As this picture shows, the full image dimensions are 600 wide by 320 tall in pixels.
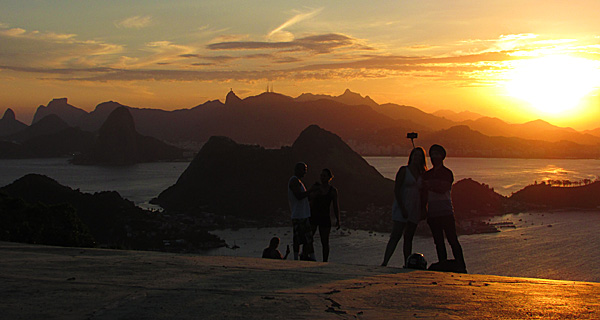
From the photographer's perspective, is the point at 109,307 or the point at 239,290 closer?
the point at 109,307

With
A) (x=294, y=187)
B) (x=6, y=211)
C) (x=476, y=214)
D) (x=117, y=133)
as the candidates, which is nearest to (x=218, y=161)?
(x=476, y=214)

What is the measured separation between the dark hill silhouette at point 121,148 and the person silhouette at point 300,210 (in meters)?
189

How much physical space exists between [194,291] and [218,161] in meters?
78.4

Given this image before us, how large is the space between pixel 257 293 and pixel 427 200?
317 cm

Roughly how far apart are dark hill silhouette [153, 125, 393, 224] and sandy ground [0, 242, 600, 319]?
202 ft

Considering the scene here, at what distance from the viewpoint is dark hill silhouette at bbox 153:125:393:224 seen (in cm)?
7131

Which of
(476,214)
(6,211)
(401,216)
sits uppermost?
(401,216)

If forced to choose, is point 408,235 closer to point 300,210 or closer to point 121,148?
point 300,210

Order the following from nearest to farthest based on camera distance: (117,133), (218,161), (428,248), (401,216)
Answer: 1. (401,216)
2. (428,248)
3. (218,161)
4. (117,133)

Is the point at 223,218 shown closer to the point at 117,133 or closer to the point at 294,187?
the point at 294,187

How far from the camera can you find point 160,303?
3545 mm

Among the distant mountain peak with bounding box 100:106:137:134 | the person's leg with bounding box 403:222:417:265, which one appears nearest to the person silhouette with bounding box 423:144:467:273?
the person's leg with bounding box 403:222:417:265

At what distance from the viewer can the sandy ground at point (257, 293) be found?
3.40 m

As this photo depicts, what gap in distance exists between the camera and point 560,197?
80.8 m
